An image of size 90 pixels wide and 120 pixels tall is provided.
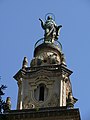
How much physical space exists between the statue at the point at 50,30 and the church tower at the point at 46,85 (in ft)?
4.50

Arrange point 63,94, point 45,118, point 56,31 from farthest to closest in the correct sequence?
1. point 56,31
2. point 63,94
3. point 45,118

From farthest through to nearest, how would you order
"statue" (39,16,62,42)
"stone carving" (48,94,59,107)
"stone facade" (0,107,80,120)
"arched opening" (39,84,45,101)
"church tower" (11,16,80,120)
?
"statue" (39,16,62,42), "arched opening" (39,84,45,101), "stone carving" (48,94,59,107), "church tower" (11,16,80,120), "stone facade" (0,107,80,120)

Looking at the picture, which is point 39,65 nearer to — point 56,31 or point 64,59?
point 64,59

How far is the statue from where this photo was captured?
152 feet

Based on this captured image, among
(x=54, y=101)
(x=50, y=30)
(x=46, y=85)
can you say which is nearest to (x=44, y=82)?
(x=46, y=85)

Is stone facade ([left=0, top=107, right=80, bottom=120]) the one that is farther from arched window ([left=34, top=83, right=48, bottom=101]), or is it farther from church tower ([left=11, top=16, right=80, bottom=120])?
arched window ([left=34, top=83, right=48, bottom=101])

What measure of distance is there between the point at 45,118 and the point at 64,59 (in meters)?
7.25

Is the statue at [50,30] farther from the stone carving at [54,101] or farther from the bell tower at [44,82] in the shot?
the stone carving at [54,101]

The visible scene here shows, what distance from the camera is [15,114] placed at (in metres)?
38.1

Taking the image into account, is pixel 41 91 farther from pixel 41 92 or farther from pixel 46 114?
pixel 46 114

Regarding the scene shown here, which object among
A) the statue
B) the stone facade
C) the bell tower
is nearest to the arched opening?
the bell tower

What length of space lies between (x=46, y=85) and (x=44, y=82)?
13.9 inches

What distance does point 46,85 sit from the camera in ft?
136

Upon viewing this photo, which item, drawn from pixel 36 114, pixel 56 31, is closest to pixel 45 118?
pixel 36 114
